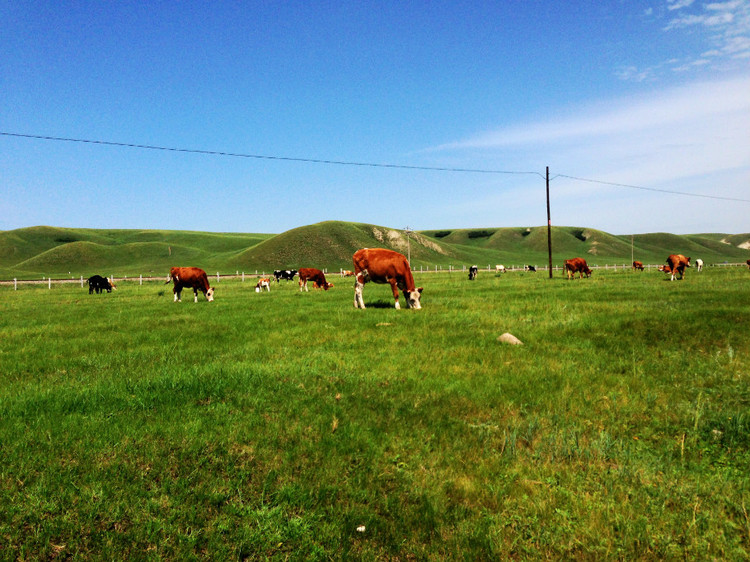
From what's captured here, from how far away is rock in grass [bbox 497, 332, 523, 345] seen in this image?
11.0m

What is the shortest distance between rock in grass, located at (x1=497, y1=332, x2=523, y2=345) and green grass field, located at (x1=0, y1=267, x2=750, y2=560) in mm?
363

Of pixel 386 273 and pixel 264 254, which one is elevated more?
pixel 264 254

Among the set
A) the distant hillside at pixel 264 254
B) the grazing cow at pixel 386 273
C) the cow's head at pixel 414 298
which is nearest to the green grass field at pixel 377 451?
the cow's head at pixel 414 298

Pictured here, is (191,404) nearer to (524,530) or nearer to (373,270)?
(524,530)

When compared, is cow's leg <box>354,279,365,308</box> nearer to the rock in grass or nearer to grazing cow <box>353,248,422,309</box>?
grazing cow <box>353,248,422,309</box>

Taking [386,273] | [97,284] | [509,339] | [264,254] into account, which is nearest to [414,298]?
[386,273]

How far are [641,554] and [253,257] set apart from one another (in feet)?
434

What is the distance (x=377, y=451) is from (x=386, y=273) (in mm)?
13835

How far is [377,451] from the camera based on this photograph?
537cm

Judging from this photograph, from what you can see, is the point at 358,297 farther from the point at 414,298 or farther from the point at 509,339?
the point at 509,339

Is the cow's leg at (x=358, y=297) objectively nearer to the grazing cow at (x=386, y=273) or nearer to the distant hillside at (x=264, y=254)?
the grazing cow at (x=386, y=273)

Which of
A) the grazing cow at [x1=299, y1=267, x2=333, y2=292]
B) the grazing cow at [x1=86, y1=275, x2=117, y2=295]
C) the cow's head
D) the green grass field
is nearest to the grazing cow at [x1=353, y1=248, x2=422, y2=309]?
the cow's head

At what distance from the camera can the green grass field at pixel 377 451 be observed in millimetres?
3832

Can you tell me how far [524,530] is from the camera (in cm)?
399
